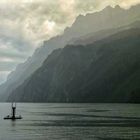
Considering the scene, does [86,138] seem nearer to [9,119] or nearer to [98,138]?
[98,138]

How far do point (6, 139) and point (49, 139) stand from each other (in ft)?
38.6

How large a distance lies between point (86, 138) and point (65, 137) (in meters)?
6.57

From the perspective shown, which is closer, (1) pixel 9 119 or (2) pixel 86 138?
(2) pixel 86 138

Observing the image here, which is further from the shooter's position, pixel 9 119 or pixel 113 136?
pixel 9 119

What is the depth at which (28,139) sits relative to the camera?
10369cm

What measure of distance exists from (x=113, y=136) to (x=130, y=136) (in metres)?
4.55

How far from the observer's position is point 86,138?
103 m

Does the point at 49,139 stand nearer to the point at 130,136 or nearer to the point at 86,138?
the point at 86,138

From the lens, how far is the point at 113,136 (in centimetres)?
10700

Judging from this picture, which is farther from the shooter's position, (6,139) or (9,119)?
(9,119)

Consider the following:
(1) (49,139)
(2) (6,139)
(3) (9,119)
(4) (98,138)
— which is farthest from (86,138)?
(3) (9,119)

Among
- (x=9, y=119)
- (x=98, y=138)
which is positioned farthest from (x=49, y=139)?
(x=9, y=119)

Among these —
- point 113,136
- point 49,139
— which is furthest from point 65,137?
point 113,136

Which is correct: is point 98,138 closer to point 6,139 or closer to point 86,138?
point 86,138
